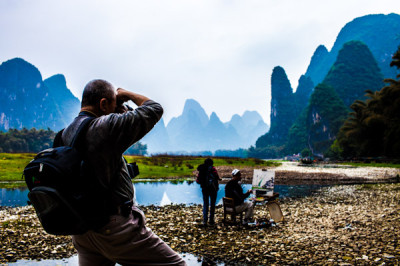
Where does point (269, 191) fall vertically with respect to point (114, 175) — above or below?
below

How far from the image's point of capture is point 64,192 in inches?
86.7

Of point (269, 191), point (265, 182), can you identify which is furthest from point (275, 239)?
point (265, 182)

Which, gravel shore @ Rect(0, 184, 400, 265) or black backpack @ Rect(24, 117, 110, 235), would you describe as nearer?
black backpack @ Rect(24, 117, 110, 235)

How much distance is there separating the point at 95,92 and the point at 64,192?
3.22 feet

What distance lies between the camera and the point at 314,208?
1427 centimetres

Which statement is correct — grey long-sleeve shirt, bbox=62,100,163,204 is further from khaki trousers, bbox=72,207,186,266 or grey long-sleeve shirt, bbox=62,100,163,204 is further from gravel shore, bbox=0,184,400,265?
gravel shore, bbox=0,184,400,265

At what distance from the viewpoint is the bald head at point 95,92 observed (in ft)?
8.71

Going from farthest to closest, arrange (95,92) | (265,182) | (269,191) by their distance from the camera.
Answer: (265,182) → (269,191) → (95,92)

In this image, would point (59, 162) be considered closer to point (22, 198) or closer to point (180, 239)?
point (180, 239)

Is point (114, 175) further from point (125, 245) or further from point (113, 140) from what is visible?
point (125, 245)

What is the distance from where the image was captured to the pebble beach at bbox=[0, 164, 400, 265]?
7.32 metres

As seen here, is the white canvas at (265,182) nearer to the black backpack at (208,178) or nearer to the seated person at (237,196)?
the seated person at (237,196)

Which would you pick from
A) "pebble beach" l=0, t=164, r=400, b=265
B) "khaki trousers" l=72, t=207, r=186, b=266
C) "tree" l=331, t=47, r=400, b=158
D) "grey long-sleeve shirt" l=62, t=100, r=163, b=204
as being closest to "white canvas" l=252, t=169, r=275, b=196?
"pebble beach" l=0, t=164, r=400, b=265

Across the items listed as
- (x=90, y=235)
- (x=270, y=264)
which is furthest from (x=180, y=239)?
(x=90, y=235)
